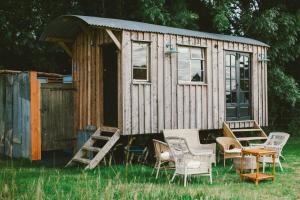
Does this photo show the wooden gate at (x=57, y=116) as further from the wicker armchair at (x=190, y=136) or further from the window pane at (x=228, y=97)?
the window pane at (x=228, y=97)

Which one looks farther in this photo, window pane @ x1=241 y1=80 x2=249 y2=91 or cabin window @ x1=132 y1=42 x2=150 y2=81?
window pane @ x1=241 y1=80 x2=249 y2=91

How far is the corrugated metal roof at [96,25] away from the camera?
10.9 metres

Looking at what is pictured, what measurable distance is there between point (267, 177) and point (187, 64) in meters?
4.49

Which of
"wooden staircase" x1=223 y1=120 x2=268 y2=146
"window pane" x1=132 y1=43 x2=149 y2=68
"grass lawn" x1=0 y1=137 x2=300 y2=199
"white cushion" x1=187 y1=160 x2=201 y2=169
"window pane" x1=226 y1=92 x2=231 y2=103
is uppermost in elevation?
"window pane" x1=132 y1=43 x2=149 y2=68

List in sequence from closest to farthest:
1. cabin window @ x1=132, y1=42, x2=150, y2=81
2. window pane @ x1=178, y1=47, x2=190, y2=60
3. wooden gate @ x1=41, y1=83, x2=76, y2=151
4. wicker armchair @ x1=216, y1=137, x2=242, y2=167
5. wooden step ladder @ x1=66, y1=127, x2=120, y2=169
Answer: wooden step ladder @ x1=66, y1=127, x2=120, y2=169
cabin window @ x1=132, y1=42, x2=150, y2=81
wicker armchair @ x1=216, y1=137, x2=242, y2=167
window pane @ x1=178, y1=47, x2=190, y2=60
wooden gate @ x1=41, y1=83, x2=76, y2=151

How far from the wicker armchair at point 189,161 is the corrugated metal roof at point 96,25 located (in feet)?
11.6

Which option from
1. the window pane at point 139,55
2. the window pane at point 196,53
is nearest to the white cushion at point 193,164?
the window pane at point 139,55

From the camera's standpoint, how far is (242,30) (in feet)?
61.3

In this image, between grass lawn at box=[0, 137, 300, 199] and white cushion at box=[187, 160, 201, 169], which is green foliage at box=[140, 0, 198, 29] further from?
white cushion at box=[187, 160, 201, 169]

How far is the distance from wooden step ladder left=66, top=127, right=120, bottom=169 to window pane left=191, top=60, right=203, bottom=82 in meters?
3.15

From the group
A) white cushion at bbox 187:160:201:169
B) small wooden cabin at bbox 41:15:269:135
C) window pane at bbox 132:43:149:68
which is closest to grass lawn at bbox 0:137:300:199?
white cushion at bbox 187:160:201:169

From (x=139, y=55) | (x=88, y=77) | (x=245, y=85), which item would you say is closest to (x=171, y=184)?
(x=139, y=55)

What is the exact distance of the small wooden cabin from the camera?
11172mm

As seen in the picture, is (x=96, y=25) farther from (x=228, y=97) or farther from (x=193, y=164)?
(x=228, y=97)
